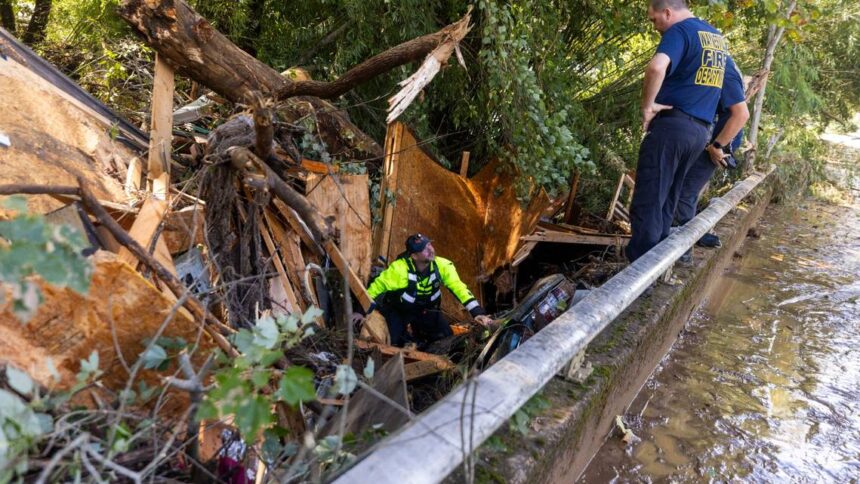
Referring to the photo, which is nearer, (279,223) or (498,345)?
(498,345)

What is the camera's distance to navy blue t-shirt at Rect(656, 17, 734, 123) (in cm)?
372

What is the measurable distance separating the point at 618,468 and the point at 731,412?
1022mm

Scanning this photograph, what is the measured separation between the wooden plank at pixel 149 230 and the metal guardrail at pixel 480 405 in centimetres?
178

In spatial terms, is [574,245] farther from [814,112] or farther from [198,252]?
[814,112]

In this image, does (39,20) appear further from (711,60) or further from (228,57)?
(711,60)

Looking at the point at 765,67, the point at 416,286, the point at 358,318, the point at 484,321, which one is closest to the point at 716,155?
the point at 484,321

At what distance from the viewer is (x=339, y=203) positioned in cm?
475

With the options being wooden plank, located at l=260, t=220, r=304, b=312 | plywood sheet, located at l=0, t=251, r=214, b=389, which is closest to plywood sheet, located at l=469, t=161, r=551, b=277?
wooden plank, located at l=260, t=220, r=304, b=312

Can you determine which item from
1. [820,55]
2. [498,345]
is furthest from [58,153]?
[820,55]

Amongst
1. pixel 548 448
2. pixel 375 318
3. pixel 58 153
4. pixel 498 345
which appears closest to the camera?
pixel 548 448

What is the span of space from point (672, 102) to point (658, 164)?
0.43 meters

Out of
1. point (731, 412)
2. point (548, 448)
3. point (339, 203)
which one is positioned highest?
point (339, 203)

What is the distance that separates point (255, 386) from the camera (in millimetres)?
1555

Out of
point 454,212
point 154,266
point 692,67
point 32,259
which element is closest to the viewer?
point 32,259
